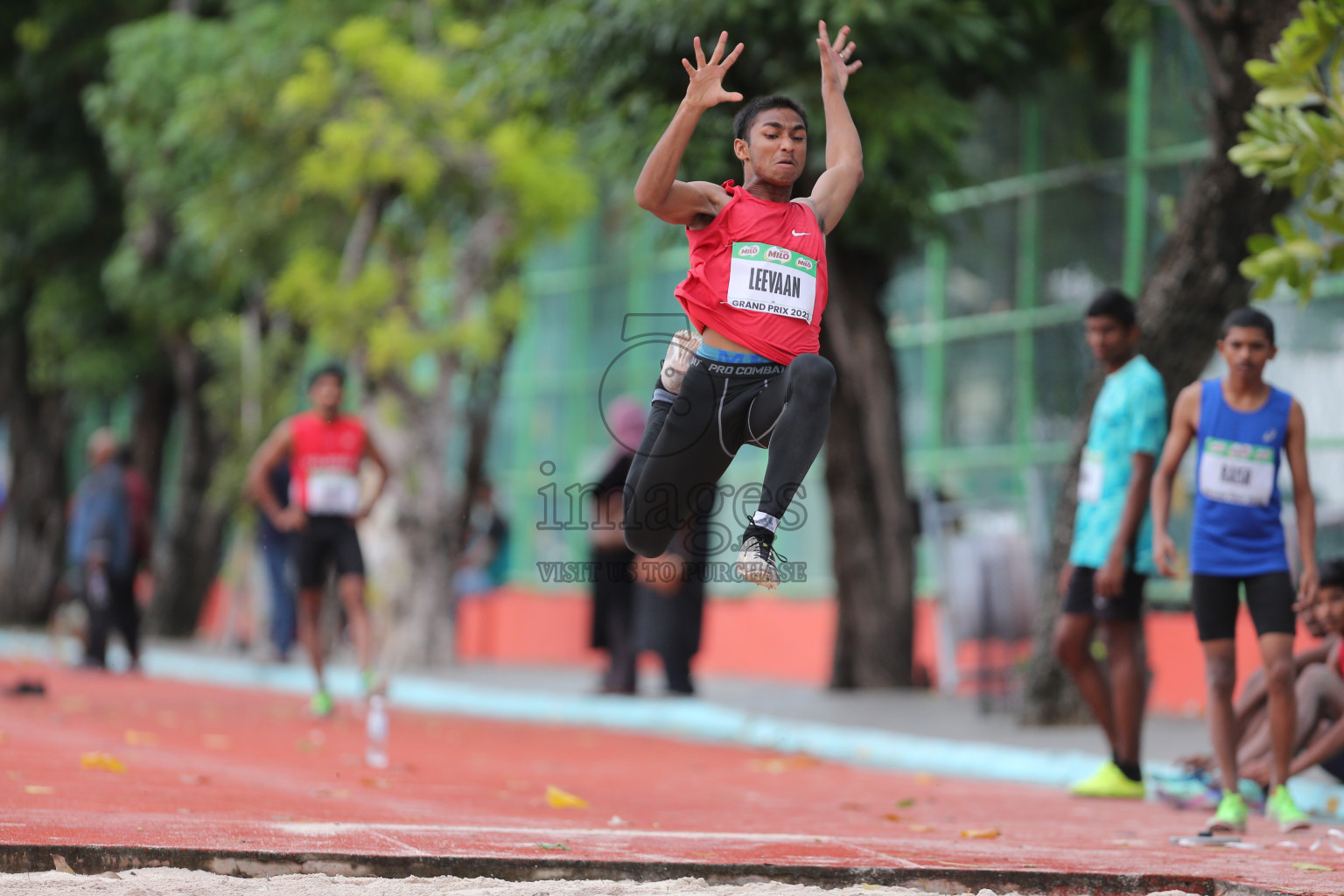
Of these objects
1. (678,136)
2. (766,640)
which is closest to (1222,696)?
(678,136)

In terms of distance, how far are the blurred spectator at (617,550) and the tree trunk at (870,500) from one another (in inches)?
61.1

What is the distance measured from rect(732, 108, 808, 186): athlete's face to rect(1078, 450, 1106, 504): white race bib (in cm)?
321

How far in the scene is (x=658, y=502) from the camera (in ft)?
19.5

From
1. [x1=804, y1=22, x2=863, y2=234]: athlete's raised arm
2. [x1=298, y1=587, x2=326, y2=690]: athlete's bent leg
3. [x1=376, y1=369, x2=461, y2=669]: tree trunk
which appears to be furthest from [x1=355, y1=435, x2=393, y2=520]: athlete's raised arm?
[x1=804, y1=22, x2=863, y2=234]: athlete's raised arm

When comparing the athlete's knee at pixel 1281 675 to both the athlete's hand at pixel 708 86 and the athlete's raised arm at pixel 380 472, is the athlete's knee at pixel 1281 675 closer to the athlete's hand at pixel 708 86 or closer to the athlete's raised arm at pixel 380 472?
the athlete's hand at pixel 708 86

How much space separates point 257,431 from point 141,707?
7.72 m

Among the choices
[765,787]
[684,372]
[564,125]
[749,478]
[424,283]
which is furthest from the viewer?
[749,478]

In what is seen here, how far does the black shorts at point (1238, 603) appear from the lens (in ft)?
23.3

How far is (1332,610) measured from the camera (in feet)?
25.2

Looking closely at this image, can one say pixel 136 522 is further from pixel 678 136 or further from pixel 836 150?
pixel 678 136

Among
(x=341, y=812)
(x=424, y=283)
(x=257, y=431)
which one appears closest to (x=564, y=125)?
(x=424, y=283)

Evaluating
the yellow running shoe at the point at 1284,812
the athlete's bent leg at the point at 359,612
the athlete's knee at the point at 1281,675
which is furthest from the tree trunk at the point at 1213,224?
the athlete's bent leg at the point at 359,612

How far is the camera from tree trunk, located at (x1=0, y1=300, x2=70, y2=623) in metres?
26.1

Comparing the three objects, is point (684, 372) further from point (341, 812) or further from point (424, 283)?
point (424, 283)
